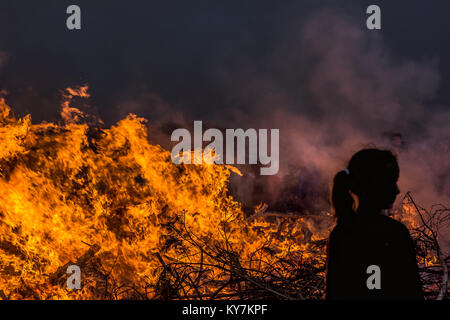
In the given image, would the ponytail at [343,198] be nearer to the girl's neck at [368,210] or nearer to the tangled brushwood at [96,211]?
the girl's neck at [368,210]

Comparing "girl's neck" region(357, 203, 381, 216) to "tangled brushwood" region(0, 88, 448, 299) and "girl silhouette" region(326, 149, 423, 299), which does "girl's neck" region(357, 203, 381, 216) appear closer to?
"girl silhouette" region(326, 149, 423, 299)

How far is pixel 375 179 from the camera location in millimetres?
1356

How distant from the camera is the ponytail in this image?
1.40 m

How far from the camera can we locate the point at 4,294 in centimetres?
774

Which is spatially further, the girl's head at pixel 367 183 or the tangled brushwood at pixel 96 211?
the tangled brushwood at pixel 96 211

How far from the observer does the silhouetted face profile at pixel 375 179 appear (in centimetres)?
135

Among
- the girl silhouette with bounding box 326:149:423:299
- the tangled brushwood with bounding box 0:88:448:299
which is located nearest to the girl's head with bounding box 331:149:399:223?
the girl silhouette with bounding box 326:149:423:299

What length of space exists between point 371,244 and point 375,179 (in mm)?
318

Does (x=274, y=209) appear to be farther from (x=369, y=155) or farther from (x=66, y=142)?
(x=369, y=155)

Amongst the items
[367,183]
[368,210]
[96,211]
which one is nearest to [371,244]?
[368,210]

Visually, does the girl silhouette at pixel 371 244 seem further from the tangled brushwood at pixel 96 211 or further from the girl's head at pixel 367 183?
the tangled brushwood at pixel 96 211

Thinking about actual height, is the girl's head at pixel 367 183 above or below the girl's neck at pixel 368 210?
above

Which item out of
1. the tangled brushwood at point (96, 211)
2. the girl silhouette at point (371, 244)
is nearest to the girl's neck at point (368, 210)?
the girl silhouette at point (371, 244)
